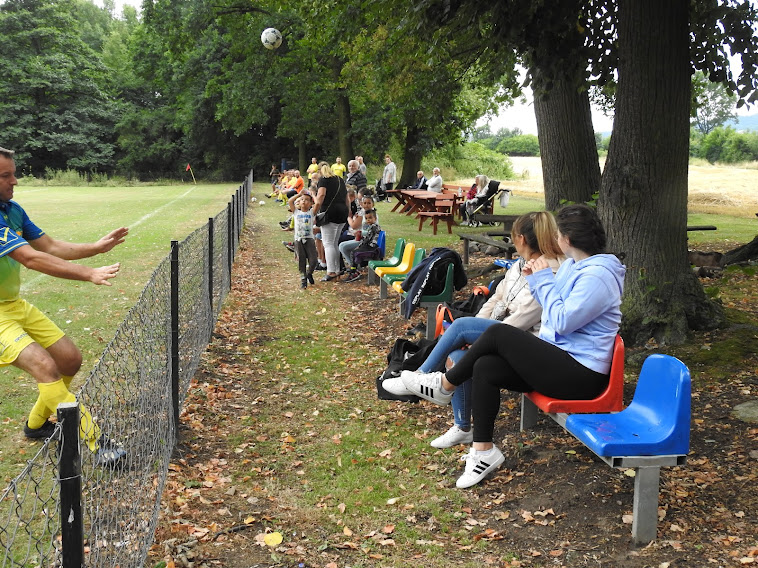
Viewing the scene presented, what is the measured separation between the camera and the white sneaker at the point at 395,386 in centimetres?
521

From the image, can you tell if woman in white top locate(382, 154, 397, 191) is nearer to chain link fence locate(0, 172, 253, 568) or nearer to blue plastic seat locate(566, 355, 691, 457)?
chain link fence locate(0, 172, 253, 568)

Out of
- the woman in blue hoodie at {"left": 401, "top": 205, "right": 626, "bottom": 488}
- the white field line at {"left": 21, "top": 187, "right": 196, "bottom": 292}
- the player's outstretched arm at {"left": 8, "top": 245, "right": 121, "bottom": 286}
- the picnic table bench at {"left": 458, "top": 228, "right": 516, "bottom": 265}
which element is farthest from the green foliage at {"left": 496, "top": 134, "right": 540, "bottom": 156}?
the player's outstretched arm at {"left": 8, "top": 245, "right": 121, "bottom": 286}

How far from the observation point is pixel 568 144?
382 inches

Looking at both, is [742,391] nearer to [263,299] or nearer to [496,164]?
[263,299]

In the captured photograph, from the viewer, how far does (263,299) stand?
1046 cm

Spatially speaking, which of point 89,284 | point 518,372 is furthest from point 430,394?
point 89,284

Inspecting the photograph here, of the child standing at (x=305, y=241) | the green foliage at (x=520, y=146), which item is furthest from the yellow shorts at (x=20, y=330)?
the green foliage at (x=520, y=146)

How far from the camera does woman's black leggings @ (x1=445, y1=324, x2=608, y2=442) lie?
4.13 meters

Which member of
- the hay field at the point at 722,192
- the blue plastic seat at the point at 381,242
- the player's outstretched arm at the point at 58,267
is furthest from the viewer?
the hay field at the point at 722,192

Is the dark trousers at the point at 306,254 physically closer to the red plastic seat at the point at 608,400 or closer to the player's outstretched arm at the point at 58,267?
the player's outstretched arm at the point at 58,267

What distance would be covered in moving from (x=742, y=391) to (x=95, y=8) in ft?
304

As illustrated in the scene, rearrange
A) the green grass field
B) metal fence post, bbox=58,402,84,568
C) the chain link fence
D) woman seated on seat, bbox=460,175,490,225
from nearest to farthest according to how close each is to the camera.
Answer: metal fence post, bbox=58,402,84,568
the chain link fence
the green grass field
woman seated on seat, bbox=460,175,490,225

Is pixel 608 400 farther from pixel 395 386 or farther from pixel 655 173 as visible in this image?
pixel 655 173

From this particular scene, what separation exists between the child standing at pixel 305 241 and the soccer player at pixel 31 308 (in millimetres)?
6141
